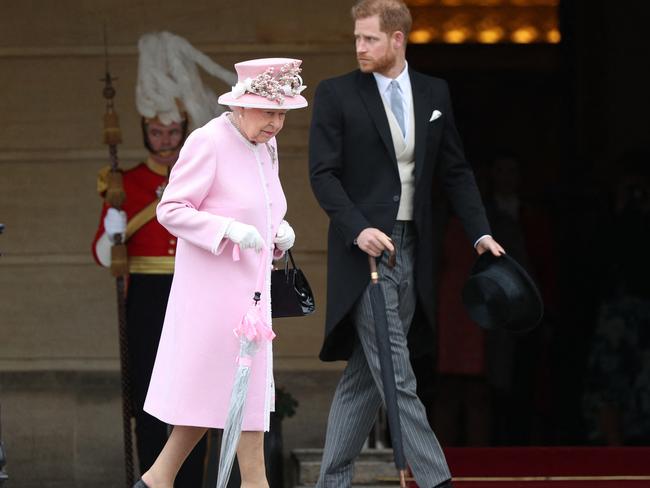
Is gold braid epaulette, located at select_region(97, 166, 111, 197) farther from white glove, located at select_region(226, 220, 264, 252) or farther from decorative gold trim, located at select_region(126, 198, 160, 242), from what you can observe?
white glove, located at select_region(226, 220, 264, 252)

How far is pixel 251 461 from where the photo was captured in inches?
235

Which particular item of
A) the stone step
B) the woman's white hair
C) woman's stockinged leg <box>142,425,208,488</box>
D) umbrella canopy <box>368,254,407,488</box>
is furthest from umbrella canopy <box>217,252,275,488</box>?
the stone step

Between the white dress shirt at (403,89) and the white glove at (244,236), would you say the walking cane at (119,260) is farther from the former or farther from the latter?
the white glove at (244,236)

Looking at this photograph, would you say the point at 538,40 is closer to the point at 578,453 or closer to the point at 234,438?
the point at 578,453

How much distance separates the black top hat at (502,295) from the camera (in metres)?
6.55

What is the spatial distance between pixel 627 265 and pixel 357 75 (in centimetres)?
331

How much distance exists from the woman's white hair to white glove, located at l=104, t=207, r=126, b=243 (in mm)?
472

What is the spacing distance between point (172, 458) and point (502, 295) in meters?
1.47

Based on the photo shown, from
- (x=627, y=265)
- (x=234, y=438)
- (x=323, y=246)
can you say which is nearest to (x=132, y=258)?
(x=323, y=246)

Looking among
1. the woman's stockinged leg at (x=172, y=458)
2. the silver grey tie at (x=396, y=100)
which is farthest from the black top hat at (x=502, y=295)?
the woman's stockinged leg at (x=172, y=458)

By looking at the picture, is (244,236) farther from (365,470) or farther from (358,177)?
(365,470)

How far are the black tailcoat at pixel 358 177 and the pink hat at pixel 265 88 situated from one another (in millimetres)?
513

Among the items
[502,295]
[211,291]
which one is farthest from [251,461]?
[502,295]

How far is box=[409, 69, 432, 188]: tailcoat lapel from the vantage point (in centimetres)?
656
